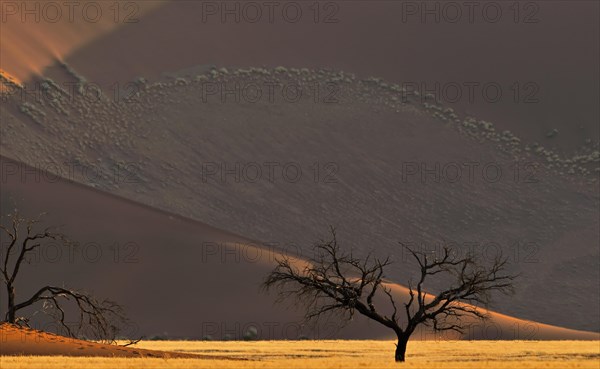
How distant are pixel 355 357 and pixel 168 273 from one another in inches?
1421

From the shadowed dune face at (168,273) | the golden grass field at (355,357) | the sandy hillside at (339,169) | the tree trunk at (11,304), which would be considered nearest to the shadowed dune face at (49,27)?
the sandy hillside at (339,169)

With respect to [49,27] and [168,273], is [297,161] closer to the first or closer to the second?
[49,27]

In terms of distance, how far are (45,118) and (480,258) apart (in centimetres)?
3756

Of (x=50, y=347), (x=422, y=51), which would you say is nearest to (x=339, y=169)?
(x=422, y=51)

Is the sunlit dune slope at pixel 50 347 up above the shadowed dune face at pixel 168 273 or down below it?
below

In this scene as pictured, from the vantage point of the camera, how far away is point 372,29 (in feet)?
519

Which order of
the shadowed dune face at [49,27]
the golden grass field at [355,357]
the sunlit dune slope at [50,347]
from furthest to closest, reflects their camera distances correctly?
the shadowed dune face at [49,27] < the sunlit dune slope at [50,347] < the golden grass field at [355,357]

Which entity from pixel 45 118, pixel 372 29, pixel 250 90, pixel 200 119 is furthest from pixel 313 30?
pixel 45 118

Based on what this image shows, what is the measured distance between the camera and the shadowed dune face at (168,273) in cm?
8838

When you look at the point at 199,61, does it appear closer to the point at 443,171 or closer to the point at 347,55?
the point at 347,55

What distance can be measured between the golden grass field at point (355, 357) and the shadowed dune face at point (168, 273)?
38.3 ft

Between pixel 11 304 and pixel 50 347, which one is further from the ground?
pixel 11 304

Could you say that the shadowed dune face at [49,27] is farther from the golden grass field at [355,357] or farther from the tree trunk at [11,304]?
the tree trunk at [11,304]

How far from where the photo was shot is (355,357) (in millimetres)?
58906
